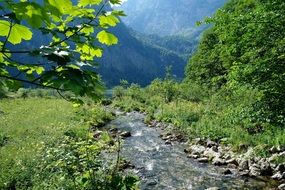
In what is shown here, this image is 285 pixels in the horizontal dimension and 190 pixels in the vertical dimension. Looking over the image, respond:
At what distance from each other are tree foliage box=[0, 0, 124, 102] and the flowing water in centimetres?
1105

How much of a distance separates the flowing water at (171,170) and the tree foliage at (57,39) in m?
11.1

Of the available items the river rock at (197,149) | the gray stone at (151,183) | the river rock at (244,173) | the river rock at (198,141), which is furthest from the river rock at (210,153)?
the gray stone at (151,183)

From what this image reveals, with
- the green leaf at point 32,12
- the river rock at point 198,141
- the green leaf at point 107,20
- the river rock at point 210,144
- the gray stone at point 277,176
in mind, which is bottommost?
the green leaf at point 32,12

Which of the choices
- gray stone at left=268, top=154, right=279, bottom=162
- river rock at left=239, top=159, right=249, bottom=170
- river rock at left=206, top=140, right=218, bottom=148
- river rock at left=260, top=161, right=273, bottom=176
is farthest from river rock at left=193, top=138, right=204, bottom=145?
river rock at left=260, top=161, right=273, bottom=176

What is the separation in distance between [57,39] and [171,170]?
535 inches

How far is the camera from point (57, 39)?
9.60 feet

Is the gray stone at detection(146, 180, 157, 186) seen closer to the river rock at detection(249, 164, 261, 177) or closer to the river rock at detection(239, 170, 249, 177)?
the river rock at detection(239, 170, 249, 177)

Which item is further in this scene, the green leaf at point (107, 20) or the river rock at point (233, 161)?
the river rock at point (233, 161)

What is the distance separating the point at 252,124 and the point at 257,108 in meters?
7.20

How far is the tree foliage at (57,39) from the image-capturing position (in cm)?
186

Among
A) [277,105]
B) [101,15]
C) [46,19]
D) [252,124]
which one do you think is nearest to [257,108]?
[277,105]

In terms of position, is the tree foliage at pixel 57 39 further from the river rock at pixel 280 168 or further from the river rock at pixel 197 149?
the river rock at pixel 197 149

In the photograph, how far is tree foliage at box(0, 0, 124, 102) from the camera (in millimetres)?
1860

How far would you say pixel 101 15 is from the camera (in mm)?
2684
